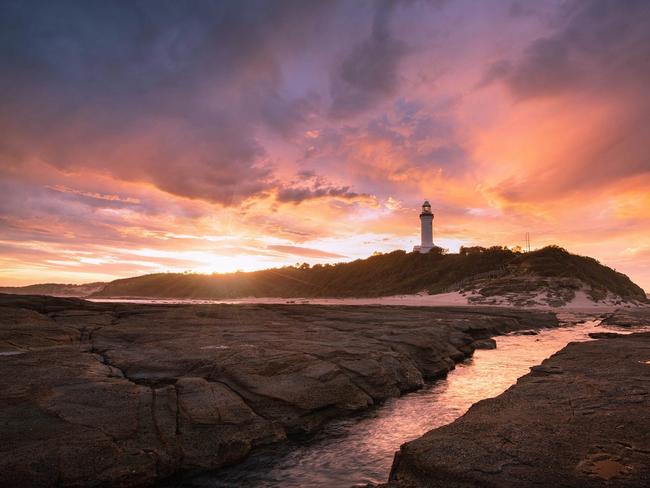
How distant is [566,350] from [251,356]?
34.0ft

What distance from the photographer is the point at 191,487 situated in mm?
5824

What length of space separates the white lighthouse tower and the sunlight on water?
6746cm

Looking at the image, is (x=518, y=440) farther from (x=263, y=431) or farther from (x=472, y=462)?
(x=263, y=431)

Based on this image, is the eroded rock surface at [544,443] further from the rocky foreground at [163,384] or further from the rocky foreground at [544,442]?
the rocky foreground at [163,384]

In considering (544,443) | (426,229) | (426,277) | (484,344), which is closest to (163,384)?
(544,443)

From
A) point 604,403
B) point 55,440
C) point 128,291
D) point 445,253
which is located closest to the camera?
point 55,440

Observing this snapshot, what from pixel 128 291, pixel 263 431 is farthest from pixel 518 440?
pixel 128 291

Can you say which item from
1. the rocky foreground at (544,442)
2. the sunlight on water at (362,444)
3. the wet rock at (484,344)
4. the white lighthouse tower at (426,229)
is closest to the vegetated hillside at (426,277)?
the white lighthouse tower at (426,229)

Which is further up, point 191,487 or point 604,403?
point 604,403

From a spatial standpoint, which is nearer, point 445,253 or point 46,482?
point 46,482

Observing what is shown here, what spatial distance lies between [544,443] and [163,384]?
23.2 feet

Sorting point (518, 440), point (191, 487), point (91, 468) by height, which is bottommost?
point (191, 487)

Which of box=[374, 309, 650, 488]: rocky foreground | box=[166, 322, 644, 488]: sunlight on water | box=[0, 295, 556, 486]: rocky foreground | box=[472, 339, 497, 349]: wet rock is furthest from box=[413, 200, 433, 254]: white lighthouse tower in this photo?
box=[374, 309, 650, 488]: rocky foreground

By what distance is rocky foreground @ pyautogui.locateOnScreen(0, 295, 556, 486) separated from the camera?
575 centimetres
